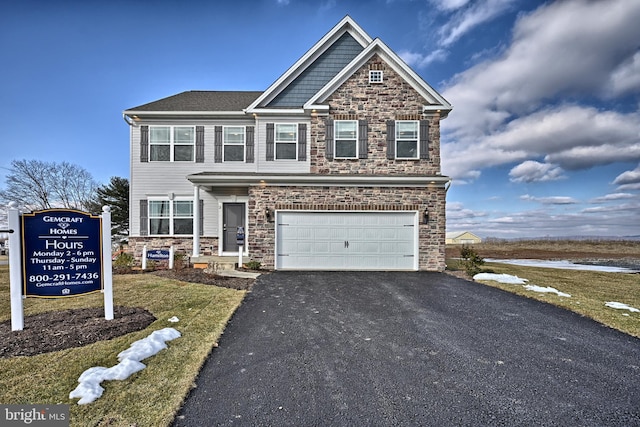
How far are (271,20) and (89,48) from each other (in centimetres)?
844

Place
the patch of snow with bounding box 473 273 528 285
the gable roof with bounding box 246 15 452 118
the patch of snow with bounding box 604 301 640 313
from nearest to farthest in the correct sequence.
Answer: the patch of snow with bounding box 604 301 640 313
the patch of snow with bounding box 473 273 528 285
the gable roof with bounding box 246 15 452 118

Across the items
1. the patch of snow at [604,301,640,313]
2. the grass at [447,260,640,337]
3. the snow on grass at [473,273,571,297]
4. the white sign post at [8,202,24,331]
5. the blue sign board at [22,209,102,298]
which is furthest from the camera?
the snow on grass at [473,273,571,297]

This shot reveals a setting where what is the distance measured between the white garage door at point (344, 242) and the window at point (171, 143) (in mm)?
5395

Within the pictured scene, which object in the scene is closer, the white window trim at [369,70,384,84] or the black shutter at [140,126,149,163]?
the white window trim at [369,70,384,84]

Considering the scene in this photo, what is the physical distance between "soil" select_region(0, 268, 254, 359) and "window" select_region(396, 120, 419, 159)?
32.9ft

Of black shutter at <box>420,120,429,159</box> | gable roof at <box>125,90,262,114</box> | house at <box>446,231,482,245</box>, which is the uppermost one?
gable roof at <box>125,90,262,114</box>

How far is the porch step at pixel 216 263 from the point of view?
10.6 m

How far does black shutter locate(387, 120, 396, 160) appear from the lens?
1167 cm

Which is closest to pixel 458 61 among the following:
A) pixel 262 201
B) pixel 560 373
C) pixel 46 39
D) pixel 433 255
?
pixel 433 255

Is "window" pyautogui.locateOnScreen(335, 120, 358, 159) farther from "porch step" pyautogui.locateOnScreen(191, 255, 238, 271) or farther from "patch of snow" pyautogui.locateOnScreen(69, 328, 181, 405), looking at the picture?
"patch of snow" pyautogui.locateOnScreen(69, 328, 181, 405)

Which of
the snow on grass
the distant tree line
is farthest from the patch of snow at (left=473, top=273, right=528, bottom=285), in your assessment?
the distant tree line

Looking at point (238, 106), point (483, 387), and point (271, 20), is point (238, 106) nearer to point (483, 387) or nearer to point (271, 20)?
point (271, 20)

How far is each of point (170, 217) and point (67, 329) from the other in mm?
8306

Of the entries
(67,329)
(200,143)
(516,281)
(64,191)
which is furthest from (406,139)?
(64,191)
